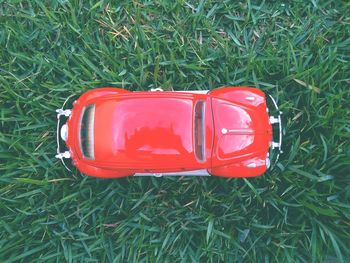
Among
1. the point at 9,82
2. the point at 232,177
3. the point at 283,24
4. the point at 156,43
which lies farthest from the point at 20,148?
the point at 283,24

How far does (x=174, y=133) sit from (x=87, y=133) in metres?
0.77

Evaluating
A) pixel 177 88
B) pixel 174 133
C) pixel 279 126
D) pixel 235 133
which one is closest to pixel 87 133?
pixel 174 133

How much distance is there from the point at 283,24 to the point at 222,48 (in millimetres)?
677

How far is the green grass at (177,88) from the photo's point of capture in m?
4.03

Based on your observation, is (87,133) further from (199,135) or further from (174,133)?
(199,135)

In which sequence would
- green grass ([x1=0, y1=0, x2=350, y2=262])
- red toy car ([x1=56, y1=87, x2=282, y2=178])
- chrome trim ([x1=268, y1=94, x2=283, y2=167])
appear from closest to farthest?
red toy car ([x1=56, y1=87, x2=282, y2=178]), chrome trim ([x1=268, y1=94, x2=283, y2=167]), green grass ([x1=0, y1=0, x2=350, y2=262])

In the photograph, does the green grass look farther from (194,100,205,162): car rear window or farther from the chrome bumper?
(194,100,205,162): car rear window

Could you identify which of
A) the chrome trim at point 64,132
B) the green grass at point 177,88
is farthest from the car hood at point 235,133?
the chrome trim at point 64,132

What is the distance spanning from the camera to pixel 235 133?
11.7ft

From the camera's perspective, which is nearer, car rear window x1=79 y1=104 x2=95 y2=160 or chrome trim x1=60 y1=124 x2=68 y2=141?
car rear window x1=79 y1=104 x2=95 y2=160

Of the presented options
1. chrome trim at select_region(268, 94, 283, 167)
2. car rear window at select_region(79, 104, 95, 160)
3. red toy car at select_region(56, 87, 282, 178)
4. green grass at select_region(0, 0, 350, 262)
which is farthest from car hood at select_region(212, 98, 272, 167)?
Result: car rear window at select_region(79, 104, 95, 160)

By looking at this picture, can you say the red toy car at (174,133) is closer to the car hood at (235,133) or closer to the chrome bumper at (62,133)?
the car hood at (235,133)

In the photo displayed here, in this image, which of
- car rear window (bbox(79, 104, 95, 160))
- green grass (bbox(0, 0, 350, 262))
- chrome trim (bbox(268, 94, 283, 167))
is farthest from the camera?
green grass (bbox(0, 0, 350, 262))

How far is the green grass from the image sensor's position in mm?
4027
